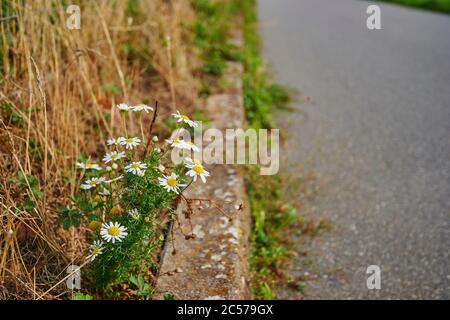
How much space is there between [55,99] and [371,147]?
6.84ft

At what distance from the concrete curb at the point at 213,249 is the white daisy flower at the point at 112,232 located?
0.22 meters

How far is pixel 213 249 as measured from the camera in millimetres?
2254

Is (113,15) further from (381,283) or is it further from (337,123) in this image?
(381,283)

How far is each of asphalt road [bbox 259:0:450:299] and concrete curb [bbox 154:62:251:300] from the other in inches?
14.6

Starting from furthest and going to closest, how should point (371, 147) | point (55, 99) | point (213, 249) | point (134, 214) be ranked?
1. point (371, 147)
2. point (55, 99)
3. point (213, 249)
4. point (134, 214)

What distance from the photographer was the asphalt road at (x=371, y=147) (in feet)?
8.16

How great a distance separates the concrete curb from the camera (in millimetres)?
2021

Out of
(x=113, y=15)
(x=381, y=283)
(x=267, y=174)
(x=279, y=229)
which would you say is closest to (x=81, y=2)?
(x=113, y=15)

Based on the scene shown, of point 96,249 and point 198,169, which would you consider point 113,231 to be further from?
point 198,169

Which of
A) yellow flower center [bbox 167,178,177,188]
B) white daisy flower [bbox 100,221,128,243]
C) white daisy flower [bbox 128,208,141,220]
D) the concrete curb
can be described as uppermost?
yellow flower center [bbox 167,178,177,188]

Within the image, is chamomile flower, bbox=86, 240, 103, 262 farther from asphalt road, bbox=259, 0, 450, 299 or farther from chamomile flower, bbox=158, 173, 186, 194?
asphalt road, bbox=259, 0, 450, 299

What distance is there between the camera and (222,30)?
529 cm

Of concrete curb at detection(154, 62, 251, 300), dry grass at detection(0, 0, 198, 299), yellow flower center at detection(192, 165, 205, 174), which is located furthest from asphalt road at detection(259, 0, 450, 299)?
dry grass at detection(0, 0, 198, 299)

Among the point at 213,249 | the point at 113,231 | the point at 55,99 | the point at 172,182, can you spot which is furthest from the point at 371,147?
the point at 113,231
